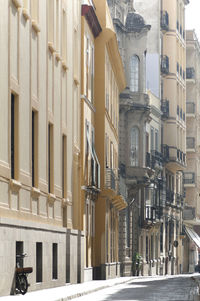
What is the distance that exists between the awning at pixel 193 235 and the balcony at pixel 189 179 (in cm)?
405

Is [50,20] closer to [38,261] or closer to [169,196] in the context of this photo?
[38,261]

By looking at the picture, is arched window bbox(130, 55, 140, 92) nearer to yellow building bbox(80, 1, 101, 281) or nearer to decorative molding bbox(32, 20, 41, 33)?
yellow building bbox(80, 1, 101, 281)

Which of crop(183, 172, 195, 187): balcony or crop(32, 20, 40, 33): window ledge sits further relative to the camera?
crop(183, 172, 195, 187): balcony

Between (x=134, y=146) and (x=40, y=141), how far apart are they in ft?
112

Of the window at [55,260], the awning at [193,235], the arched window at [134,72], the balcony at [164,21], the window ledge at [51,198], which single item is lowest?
the window at [55,260]

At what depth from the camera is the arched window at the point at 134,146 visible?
6194 centimetres

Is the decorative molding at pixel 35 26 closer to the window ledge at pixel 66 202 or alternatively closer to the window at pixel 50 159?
the window at pixel 50 159

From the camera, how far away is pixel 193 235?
3664 inches

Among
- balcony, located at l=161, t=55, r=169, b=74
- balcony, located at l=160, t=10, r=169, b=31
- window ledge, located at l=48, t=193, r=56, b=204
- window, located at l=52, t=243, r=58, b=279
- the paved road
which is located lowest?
the paved road

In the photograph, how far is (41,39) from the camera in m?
28.7

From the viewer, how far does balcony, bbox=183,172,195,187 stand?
91.8m

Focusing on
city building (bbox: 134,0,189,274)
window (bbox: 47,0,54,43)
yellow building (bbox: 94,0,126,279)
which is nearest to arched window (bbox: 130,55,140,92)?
yellow building (bbox: 94,0,126,279)

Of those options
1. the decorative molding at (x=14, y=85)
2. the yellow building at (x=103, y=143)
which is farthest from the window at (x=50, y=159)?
the yellow building at (x=103, y=143)

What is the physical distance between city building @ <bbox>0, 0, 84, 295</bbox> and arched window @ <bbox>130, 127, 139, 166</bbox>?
23.6 metres
